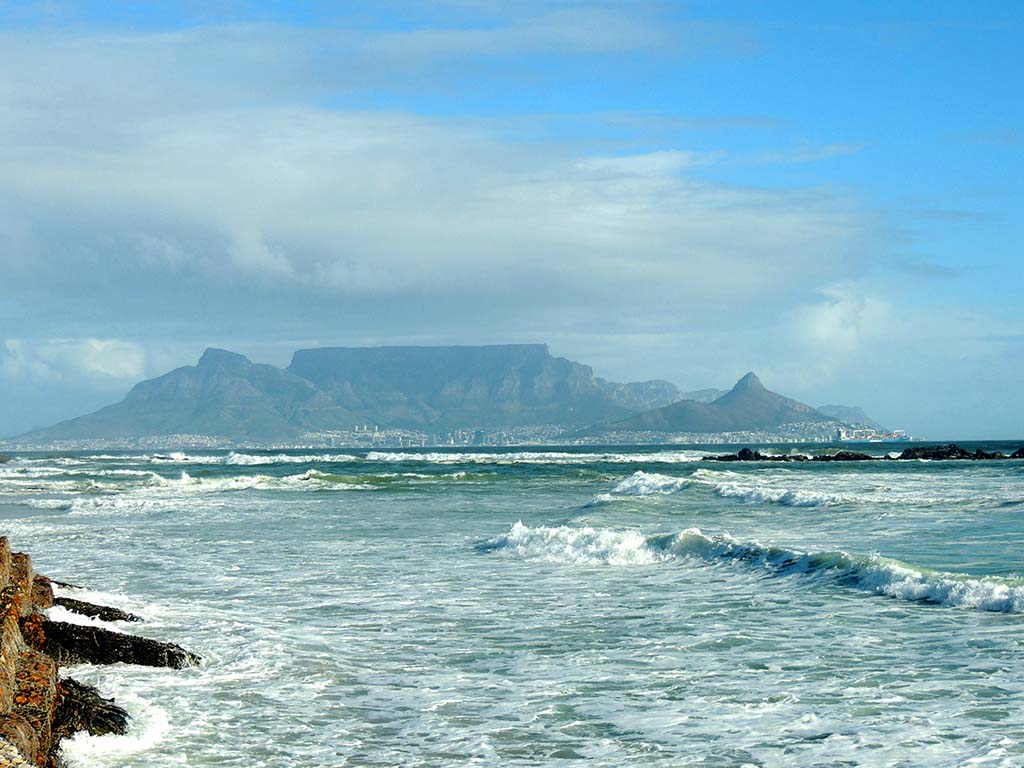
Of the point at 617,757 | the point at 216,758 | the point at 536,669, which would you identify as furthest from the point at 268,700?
the point at 617,757

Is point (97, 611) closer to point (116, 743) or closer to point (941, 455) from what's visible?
point (116, 743)

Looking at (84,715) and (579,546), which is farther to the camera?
(579,546)

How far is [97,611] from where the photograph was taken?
12.0 metres

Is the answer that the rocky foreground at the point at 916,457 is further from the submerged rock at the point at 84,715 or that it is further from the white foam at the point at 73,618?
the submerged rock at the point at 84,715

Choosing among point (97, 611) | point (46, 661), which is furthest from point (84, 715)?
point (97, 611)

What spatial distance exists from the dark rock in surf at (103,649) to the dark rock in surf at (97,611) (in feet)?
4.87

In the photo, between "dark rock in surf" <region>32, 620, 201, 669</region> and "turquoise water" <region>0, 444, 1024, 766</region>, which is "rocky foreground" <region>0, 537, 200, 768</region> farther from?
"turquoise water" <region>0, 444, 1024, 766</region>

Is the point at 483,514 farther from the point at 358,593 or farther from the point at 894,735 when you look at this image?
the point at 894,735

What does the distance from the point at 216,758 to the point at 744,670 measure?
4999 mm

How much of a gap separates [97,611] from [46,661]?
470cm

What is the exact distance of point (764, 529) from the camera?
24.0 meters

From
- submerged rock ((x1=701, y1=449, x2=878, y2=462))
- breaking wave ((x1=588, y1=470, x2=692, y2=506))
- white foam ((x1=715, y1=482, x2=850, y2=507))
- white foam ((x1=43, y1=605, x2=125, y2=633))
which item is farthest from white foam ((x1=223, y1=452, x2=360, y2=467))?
white foam ((x1=43, y1=605, x2=125, y2=633))

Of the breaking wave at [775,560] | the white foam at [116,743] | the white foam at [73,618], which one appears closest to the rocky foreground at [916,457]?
the breaking wave at [775,560]

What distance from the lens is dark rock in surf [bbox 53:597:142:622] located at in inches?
465
